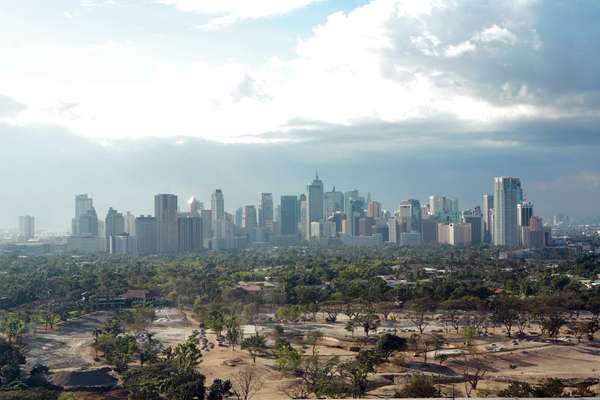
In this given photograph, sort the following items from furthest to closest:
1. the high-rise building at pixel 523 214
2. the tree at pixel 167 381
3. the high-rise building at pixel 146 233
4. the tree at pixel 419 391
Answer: the high-rise building at pixel 523 214, the high-rise building at pixel 146 233, the tree at pixel 167 381, the tree at pixel 419 391

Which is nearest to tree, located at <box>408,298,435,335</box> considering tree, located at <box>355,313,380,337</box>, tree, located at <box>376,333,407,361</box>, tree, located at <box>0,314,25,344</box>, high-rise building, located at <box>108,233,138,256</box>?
tree, located at <box>355,313,380,337</box>

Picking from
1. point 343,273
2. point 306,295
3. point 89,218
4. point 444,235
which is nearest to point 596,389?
point 306,295

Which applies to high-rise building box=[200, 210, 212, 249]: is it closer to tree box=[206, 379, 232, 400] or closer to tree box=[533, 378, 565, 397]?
tree box=[206, 379, 232, 400]

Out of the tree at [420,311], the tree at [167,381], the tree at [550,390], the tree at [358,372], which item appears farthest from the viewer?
the tree at [420,311]

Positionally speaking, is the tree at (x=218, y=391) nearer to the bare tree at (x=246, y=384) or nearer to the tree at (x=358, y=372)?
the bare tree at (x=246, y=384)

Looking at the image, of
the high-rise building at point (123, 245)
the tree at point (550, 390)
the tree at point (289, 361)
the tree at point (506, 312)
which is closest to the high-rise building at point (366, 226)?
the high-rise building at point (123, 245)

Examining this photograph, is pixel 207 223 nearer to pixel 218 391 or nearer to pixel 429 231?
pixel 429 231

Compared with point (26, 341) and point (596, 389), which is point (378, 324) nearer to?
point (596, 389)

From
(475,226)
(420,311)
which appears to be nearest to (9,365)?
(420,311)
